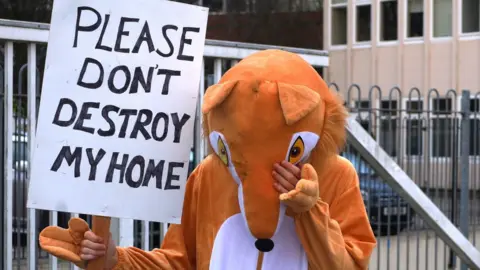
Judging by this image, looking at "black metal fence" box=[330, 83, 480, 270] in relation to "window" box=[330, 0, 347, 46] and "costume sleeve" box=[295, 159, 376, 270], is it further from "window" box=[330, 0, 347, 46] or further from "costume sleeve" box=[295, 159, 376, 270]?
"window" box=[330, 0, 347, 46]

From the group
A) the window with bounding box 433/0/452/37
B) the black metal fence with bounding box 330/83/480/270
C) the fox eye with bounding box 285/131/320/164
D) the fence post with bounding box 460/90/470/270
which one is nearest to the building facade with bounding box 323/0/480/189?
the window with bounding box 433/0/452/37

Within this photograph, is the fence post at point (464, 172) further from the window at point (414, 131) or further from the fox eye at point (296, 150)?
the fox eye at point (296, 150)

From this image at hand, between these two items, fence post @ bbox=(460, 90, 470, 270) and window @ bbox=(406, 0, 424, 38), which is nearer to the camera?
fence post @ bbox=(460, 90, 470, 270)

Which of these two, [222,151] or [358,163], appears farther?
[358,163]

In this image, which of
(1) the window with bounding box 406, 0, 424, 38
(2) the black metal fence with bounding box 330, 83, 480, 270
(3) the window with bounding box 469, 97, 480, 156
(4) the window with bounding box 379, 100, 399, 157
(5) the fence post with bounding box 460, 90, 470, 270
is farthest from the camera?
(1) the window with bounding box 406, 0, 424, 38

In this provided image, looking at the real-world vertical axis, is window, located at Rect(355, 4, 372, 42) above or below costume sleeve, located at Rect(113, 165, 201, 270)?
above

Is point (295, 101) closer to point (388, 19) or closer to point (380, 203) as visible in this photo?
point (380, 203)

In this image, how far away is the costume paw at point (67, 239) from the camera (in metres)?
2.48

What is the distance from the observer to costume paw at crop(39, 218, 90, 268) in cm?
248

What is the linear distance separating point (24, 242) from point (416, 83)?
19095mm

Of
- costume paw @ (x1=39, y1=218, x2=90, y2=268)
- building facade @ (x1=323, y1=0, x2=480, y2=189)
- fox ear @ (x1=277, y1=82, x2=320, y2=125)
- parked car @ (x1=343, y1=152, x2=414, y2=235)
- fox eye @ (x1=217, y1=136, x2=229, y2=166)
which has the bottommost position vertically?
parked car @ (x1=343, y1=152, x2=414, y2=235)

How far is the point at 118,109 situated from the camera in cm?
258

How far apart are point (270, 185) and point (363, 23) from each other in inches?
866

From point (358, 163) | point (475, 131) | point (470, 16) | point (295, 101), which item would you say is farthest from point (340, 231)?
point (470, 16)
